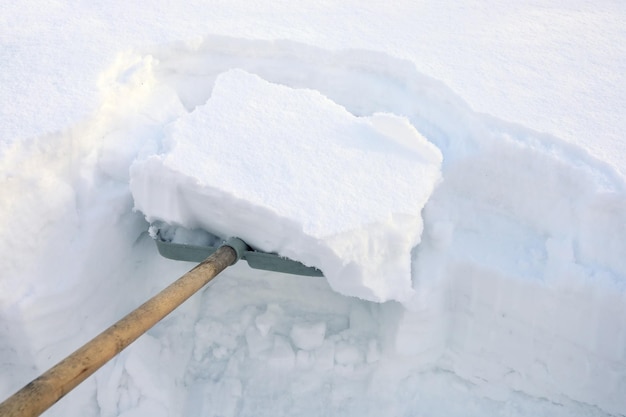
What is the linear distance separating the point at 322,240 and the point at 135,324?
1.67 ft

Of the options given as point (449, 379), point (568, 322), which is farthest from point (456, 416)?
point (568, 322)

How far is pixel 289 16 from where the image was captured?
2.49 metres

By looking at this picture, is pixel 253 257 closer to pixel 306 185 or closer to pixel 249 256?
pixel 249 256

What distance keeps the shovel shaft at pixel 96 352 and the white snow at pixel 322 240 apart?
0.26m

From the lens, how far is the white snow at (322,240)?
5.63 feet

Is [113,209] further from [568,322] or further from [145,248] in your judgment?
[568,322]

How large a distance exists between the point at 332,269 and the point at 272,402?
1.82 feet

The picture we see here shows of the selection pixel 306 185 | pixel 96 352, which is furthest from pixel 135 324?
pixel 306 185

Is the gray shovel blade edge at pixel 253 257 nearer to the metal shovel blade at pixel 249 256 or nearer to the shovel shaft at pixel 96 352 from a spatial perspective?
the metal shovel blade at pixel 249 256

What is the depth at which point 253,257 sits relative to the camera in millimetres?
1741

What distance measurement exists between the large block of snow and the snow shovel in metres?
0.06

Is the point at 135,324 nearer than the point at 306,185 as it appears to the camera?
Yes

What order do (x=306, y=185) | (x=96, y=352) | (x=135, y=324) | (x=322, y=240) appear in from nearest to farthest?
(x=96, y=352) → (x=135, y=324) → (x=322, y=240) → (x=306, y=185)

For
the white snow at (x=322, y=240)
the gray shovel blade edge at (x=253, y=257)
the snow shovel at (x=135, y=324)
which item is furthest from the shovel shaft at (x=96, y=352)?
the white snow at (x=322, y=240)
